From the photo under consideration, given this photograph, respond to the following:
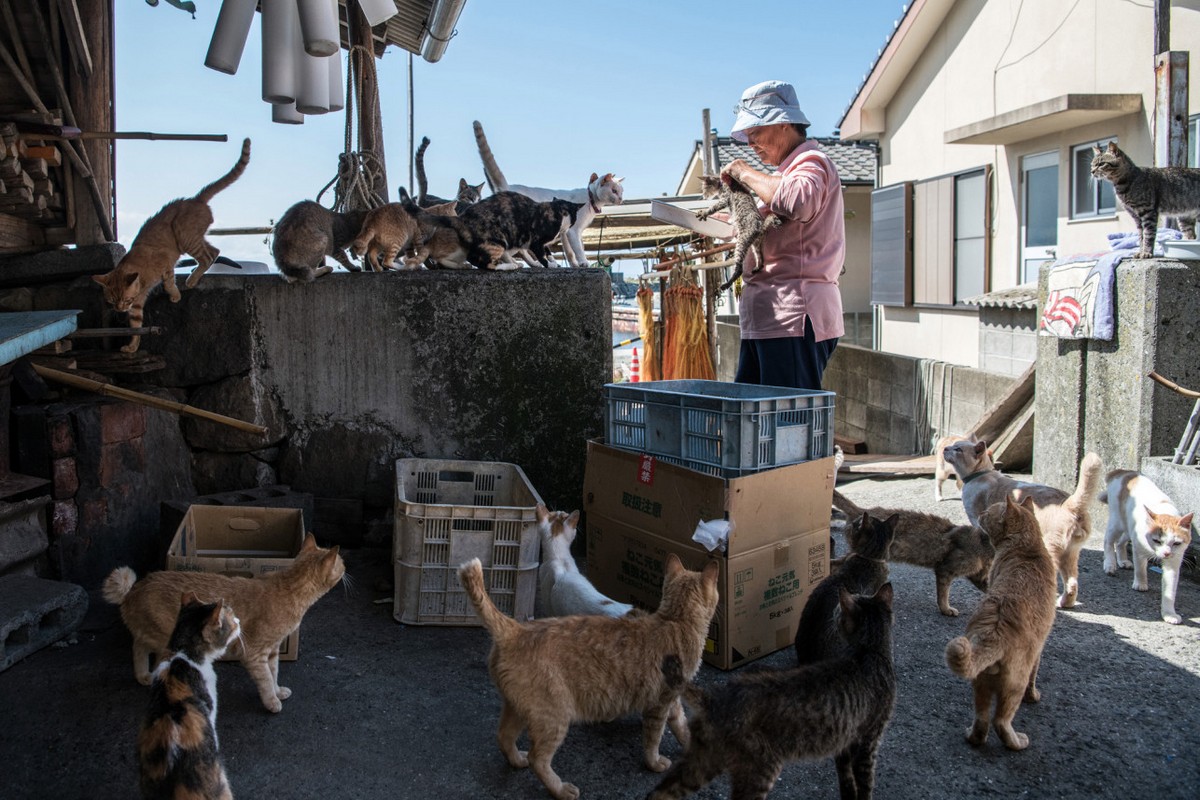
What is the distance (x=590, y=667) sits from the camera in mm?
2582

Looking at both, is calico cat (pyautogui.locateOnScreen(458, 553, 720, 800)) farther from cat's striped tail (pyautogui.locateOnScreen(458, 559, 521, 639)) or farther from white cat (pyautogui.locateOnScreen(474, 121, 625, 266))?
white cat (pyautogui.locateOnScreen(474, 121, 625, 266))

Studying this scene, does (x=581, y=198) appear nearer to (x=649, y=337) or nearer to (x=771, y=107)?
(x=771, y=107)

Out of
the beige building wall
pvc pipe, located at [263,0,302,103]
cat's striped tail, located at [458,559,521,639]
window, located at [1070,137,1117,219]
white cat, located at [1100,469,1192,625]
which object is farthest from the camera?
window, located at [1070,137,1117,219]

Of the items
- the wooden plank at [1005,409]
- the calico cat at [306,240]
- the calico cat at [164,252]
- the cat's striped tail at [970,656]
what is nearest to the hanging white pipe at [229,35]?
the calico cat at [164,252]

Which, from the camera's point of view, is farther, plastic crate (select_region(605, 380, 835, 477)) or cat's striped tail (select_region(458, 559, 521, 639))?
plastic crate (select_region(605, 380, 835, 477))

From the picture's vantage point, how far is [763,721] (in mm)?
2279

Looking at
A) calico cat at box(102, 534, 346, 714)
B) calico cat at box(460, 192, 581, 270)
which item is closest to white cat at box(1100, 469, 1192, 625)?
calico cat at box(460, 192, 581, 270)

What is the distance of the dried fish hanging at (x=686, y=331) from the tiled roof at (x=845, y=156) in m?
5.71

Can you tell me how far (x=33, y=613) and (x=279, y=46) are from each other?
114 inches

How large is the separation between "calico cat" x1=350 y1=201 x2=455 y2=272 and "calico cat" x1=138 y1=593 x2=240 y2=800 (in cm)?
259

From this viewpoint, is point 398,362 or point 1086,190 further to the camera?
point 1086,190

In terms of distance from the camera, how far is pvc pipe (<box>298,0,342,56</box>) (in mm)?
3963

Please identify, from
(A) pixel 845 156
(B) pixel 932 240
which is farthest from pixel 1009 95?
(A) pixel 845 156

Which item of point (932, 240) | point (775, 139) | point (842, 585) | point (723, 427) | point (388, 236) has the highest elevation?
point (932, 240)
